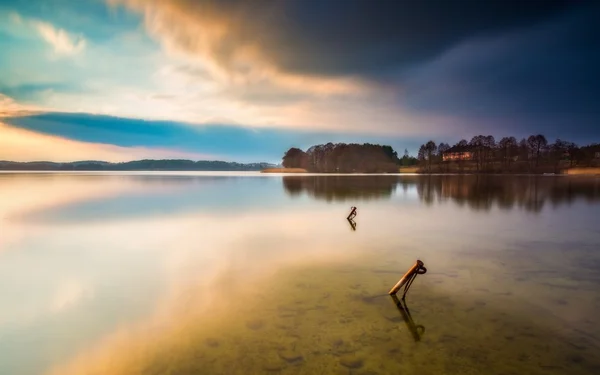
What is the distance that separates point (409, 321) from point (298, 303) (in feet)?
11.1

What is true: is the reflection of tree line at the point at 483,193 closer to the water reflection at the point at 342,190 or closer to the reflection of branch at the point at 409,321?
the water reflection at the point at 342,190

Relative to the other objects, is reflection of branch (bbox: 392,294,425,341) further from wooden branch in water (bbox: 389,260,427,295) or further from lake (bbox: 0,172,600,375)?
wooden branch in water (bbox: 389,260,427,295)

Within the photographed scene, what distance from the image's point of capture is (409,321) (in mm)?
9055

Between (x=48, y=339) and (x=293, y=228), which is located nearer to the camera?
(x=48, y=339)

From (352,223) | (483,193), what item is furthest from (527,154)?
(352,223)

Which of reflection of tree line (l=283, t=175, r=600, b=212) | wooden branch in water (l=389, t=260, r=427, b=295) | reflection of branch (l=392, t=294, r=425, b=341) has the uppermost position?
wooden branch in water (l=389, t=260, r=427, b=295)

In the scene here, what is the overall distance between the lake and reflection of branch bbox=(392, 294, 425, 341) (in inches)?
1.9

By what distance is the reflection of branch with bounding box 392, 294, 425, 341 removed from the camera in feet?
27.3

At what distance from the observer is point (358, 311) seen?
9.74 m

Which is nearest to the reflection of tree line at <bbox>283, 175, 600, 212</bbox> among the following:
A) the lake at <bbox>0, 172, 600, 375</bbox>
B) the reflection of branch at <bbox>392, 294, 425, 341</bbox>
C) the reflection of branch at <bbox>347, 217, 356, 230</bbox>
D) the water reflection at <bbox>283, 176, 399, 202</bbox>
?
the water reflection at <bbox>283, 176, 399, 202</bbox>

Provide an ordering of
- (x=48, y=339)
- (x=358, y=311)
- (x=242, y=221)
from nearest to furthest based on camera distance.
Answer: (x=48, y=339), (x=358, y=311), (x=242, y=221)

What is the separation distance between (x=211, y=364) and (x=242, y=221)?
69.5ft

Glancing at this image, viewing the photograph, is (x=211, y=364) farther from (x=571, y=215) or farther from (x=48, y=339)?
(x=571, y=215)

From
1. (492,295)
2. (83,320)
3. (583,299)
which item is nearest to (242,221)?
(83,320)
